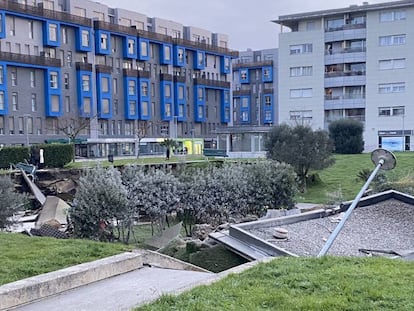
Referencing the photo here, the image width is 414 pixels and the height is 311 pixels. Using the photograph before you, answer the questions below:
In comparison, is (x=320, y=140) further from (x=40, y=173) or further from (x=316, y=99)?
(x=316, y=99)

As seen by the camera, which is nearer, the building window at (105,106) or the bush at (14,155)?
the bush at (14,155)

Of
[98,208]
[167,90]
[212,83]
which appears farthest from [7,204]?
[212,83]

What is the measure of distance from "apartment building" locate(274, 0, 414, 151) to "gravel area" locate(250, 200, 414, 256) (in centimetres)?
4703

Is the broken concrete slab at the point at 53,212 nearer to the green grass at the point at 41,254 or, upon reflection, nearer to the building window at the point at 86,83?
the green grass at the point at 41,254

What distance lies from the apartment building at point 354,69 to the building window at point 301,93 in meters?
0.13

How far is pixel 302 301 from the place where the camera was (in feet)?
15.9

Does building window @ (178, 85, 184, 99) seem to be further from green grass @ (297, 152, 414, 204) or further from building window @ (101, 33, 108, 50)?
green grass @ (297, 152, 414, 204)

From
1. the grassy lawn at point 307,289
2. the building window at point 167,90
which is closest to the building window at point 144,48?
the building window at point 167,90

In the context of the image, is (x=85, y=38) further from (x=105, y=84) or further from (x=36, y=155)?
(x=36, y=155)

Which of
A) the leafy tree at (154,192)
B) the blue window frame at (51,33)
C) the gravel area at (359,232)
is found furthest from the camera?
the blue window frame at (51,33)

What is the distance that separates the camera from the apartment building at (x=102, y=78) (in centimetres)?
5984

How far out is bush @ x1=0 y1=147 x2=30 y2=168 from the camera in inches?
1412

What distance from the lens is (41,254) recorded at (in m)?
8.16

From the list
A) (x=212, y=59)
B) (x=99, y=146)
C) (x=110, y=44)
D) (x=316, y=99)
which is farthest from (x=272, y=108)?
(x=99, y=146)
